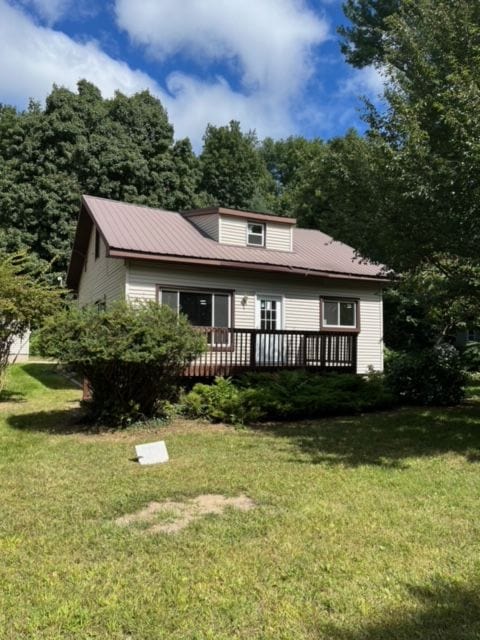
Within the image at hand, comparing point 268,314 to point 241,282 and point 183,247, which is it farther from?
point 183,247

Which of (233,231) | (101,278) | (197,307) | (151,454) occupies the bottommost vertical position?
(151,454)

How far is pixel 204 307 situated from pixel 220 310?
489 millimetres

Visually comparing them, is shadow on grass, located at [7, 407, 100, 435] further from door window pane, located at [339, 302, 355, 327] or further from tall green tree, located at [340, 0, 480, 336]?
door window pane, located at [339, 302, 355, 327]

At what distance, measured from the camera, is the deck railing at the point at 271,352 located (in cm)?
1192

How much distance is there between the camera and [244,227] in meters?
15.5

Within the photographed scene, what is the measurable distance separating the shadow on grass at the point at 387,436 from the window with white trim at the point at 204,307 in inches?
162

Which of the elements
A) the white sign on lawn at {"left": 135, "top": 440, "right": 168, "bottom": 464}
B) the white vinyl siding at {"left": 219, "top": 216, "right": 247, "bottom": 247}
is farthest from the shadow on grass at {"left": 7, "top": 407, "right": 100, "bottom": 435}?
the white vinyl siding at {"left": 219, "top": 216, "right": 247, "bottom": 247}

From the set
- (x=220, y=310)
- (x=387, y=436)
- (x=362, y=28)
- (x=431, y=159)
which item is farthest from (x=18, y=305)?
(x=362, y=28)

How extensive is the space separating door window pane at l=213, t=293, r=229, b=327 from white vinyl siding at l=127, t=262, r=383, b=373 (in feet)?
0.83

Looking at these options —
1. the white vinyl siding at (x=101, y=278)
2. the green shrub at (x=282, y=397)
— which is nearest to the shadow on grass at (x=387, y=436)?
the green shrub at (x=282, y=397)

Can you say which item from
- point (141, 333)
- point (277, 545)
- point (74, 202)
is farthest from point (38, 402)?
point (74, 202)

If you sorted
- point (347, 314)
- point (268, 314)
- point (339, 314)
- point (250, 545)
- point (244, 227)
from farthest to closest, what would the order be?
1. point (347, 314)
2. point (339, 314)
3. point (244, 227)
4. point (268, 314)
5. point (250, 545)

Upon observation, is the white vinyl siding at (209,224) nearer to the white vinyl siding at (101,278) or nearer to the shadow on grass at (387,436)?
the white vinyl siding at (101,278)

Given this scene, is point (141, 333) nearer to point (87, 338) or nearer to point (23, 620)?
point (87, 338)
